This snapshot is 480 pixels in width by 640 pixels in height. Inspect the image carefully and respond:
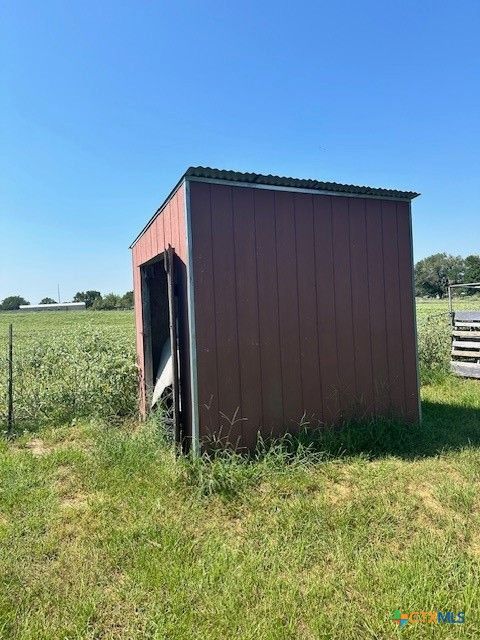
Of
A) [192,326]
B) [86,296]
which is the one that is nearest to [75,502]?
[192,326]

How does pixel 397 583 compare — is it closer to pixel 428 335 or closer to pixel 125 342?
pixel 125 342

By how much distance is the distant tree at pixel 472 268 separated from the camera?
67.4 metres

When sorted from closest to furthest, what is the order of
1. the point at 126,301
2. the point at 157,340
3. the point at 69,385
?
the point at 69,385 < the point at 157,340 < the point at 126,301

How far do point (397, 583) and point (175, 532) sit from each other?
130 cm

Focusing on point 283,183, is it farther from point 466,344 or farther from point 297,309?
point 466,344

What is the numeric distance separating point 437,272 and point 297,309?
8279cm

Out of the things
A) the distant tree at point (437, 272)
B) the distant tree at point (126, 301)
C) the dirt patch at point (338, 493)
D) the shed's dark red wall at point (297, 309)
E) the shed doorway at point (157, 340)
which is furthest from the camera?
the distant tree at point (437, 272)

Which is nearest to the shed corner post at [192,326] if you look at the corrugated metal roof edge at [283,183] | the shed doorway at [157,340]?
the corrugated metal roof edge at [283,183]

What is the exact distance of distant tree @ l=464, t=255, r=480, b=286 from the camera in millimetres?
67375

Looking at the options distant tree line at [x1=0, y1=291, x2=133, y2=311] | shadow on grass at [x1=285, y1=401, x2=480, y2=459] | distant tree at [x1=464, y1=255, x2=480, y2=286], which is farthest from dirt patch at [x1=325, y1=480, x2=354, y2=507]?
distant tree at [x1=464, y1=255, x2=480, y2=286]

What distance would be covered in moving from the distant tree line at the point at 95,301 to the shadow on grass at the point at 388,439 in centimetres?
4355

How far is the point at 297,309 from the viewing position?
159 inches

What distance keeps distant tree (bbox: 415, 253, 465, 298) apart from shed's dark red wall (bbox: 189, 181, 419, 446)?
69.2 metres

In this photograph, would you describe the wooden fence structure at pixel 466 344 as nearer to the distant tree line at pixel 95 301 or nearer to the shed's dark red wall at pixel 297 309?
the shed's dark red wall at pixel 297 309
